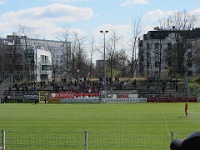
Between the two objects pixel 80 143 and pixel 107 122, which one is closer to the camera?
pixel 80 143

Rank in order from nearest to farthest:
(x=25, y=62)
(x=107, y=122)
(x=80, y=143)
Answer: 1. (x=80, y=143)
2. (x=107, y=122)
3. (x=25, y=62)

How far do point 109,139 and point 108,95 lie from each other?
161ft

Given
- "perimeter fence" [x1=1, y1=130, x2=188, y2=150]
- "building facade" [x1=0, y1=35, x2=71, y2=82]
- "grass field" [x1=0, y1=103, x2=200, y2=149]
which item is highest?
"building facade" [x1=0, y1=35, x2=71, y2=82]

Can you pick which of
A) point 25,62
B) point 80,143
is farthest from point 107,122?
point 25,62

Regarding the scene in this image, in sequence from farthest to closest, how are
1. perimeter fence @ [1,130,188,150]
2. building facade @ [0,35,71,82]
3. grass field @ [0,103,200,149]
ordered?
building facade @ [0,35,71,82]
grass field @ [0,103,200,149]
perimeter fence @ [1,130,188,150]

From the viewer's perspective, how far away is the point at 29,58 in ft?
382

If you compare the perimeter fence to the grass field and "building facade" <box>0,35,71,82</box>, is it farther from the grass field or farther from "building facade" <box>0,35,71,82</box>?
"building facade" <box>0,35,71,82</box>

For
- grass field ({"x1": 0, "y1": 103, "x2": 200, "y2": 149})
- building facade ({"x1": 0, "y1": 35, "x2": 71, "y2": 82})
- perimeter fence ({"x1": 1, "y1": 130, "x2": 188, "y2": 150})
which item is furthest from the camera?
building facade ({"x1": 0, "y1": 35, "x2": 71, "y2": 82})

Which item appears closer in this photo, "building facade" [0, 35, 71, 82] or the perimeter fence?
the perimeter fence

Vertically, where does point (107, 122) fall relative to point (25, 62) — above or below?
below

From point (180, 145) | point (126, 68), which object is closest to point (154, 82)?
point (126, 68)

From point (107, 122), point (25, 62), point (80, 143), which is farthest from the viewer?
point (25, 62)

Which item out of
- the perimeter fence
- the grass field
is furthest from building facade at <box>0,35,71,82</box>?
the perimeter fence

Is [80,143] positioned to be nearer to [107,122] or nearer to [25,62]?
[107,122]
